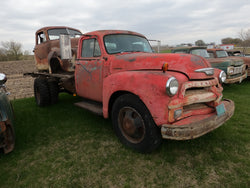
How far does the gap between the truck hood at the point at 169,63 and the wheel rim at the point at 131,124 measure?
→ 67 centimetres

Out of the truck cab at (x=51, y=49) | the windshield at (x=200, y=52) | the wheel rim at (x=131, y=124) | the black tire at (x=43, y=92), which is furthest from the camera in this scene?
the windshield at (x=200, y=52)

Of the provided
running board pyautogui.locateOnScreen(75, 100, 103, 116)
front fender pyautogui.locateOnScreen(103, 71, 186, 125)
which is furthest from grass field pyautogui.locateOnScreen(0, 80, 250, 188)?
front fender pyautogui.locateOnScreen(103, 71, 186, 125)

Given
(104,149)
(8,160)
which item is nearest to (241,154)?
(104,149)

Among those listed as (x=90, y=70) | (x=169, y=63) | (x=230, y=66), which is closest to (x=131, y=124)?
(x=169, y=63)

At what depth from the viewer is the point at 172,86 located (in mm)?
2045

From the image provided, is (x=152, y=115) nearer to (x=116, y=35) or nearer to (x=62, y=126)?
(x=116, y=35)

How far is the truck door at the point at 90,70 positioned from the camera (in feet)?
10.6

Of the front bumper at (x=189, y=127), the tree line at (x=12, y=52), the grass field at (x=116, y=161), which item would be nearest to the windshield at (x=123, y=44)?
the grass field at (x=116, y=161)

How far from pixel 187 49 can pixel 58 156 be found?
643 cm

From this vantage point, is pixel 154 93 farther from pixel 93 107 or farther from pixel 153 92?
pixel 93 107

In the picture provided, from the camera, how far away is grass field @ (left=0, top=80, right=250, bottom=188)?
6.77 ft

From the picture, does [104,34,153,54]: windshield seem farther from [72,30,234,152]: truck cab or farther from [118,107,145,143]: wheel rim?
[118,107,145,143]: wheel rim

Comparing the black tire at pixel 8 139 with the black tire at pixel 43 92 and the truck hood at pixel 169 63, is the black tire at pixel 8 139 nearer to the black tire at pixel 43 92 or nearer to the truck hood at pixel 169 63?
the truck hood at pixel 169 63

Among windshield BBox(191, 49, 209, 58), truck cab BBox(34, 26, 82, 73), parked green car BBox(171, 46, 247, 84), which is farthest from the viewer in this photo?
windshield BBox(191, 49, 209, 58)
